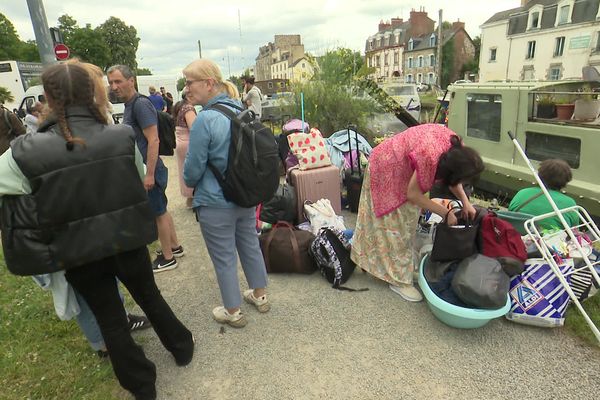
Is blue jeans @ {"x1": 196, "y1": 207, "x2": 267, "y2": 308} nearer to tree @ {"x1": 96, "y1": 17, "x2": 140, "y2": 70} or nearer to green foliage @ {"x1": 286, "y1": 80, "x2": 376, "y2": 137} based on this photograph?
green foliage @ {"x1": 286, "y1": 80, "x2": 376, "y2": 137}

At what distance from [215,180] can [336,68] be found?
6741 mm

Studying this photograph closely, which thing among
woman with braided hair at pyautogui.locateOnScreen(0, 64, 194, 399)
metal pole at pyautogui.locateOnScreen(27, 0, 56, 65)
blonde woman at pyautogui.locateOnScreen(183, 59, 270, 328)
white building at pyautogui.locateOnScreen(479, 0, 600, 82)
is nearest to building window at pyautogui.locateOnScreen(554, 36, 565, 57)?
white building at pyautogui.locateOnScreen(479, 0, 600, 82)

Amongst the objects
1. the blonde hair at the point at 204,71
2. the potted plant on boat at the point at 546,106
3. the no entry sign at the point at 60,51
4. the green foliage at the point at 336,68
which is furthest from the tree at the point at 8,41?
the potted plant on boat at the point at 546,106

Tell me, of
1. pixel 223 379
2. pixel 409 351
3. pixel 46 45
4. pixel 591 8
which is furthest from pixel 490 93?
pixel 591 8

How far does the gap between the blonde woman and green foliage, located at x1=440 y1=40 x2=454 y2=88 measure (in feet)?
170

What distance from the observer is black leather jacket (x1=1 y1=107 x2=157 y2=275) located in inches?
64.7

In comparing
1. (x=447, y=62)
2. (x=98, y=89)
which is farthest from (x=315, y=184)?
(x=447, y=62)

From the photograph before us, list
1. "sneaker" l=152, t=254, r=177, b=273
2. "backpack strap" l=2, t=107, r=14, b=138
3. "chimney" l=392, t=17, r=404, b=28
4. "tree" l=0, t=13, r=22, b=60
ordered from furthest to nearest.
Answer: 1. "chimney" l=392, t=17, r=404, b=28
2. "tree" l=0, t=13, r=22, b=60
3. "backpack strap" l=2, t=107, r=14, b=138
4. "sneaker" l=152, t=254, r=177, b=273

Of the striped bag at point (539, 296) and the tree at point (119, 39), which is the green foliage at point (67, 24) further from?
the striped bag at point (539, 296)

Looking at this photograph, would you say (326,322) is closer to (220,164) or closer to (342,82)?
(220,164)

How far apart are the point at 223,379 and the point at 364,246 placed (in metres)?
1.57

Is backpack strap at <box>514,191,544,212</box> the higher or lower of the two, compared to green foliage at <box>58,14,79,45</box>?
lower

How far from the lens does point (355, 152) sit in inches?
216

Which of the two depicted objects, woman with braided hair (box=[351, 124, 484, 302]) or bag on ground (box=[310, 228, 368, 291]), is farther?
bag on ground (box=[310, 228, 368, 291])
